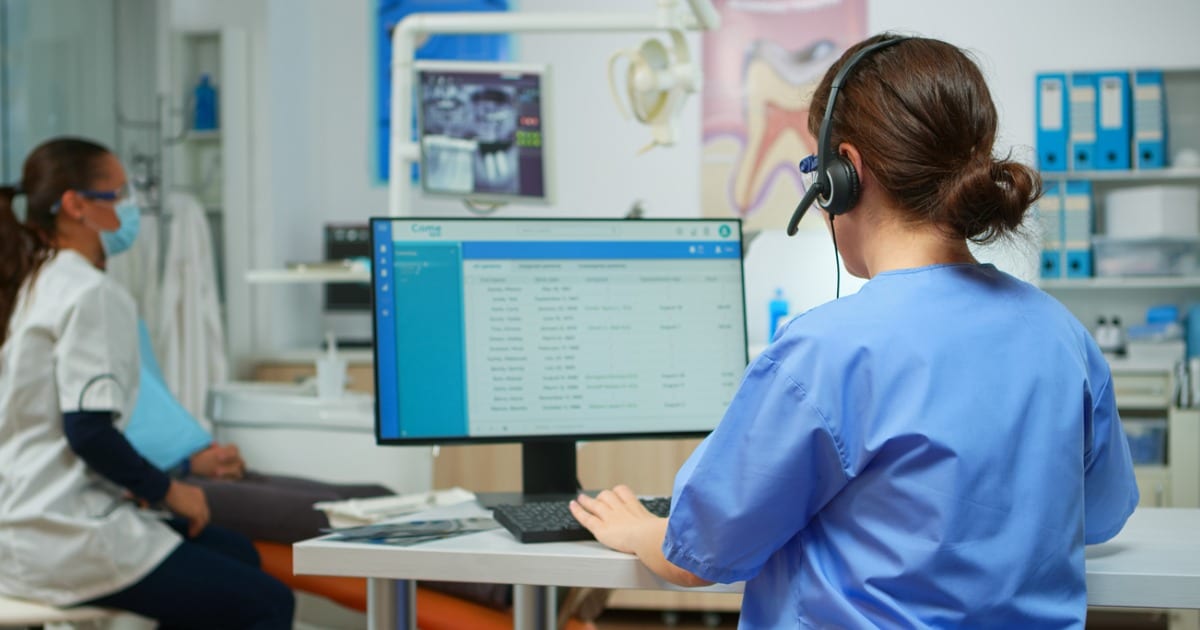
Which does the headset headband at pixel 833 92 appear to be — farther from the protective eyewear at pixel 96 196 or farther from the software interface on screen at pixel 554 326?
the protective eyewear at pixel 96 196

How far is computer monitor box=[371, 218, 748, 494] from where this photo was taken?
5.09 feet

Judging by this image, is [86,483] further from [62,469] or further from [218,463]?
[218,463]

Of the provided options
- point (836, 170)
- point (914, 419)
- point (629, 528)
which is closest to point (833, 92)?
A: point (836, 170)

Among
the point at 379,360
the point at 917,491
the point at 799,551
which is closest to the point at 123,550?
the point at 379,360

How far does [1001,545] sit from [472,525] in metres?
0.67

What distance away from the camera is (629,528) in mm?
1240

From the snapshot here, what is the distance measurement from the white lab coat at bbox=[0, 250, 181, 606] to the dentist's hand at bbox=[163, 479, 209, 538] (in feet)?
0.31

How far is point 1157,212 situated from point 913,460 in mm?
3265

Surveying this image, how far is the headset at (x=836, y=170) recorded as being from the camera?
1011 mm

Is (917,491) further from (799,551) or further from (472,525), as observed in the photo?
(472,525)

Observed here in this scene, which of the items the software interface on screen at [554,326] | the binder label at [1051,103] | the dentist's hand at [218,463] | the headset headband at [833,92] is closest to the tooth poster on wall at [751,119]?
the binder label at [1051,103]

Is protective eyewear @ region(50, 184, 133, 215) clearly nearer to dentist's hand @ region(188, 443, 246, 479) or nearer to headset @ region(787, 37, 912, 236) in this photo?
dentist's hand @ region(188, 443, 246, 479)

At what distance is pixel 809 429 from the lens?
3.11 feet

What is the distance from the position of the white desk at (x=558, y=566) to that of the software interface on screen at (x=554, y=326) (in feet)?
0.85
